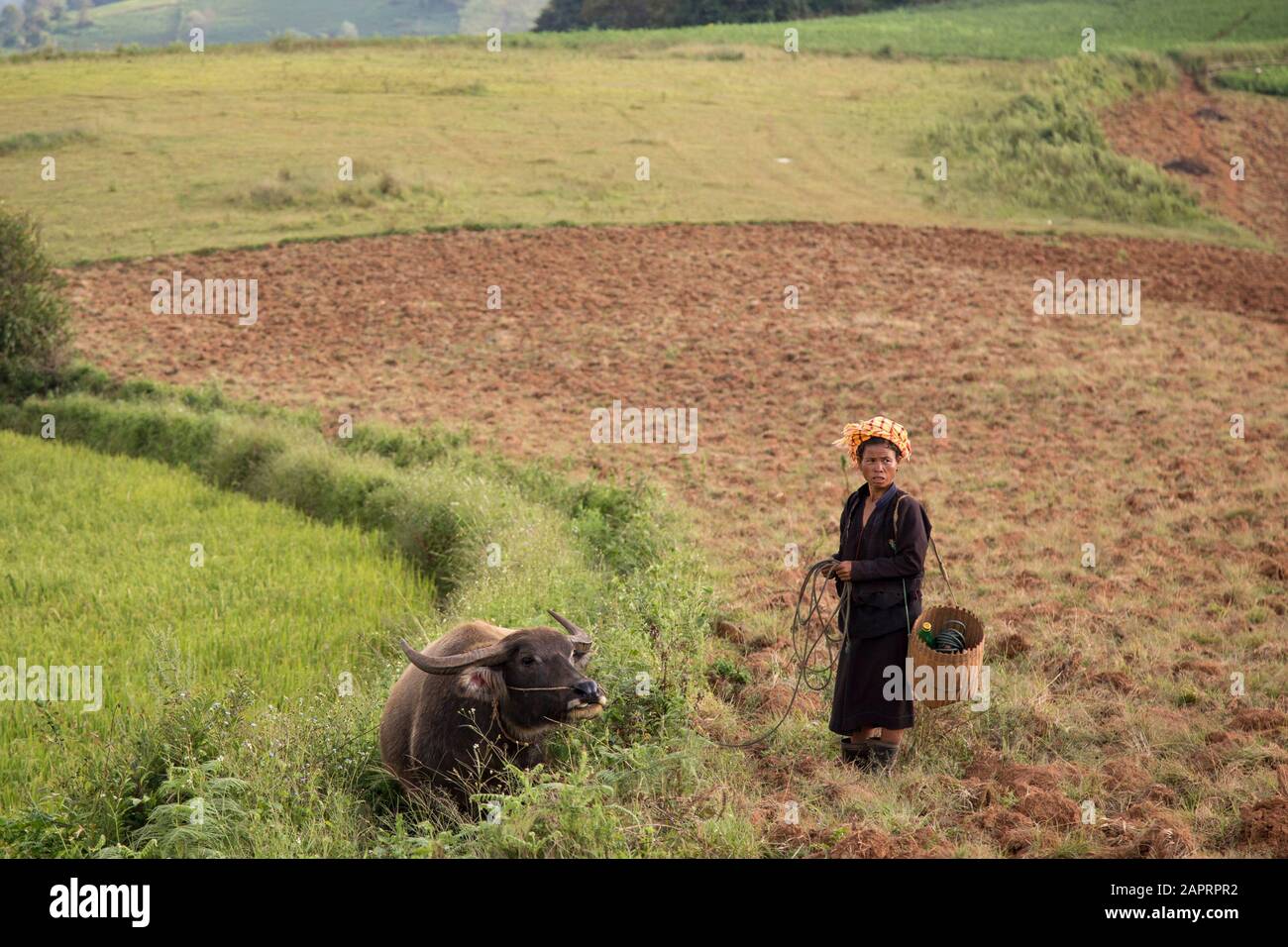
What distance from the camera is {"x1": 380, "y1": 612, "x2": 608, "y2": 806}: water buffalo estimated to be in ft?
16.1

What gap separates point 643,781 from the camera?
16.9ft

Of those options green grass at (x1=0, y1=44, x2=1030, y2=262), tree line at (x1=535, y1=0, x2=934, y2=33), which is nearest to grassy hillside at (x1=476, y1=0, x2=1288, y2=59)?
green grass at (x1=0, y1=44, x2=1030, y2=262)

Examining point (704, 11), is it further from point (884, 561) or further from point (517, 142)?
point (884, 561)

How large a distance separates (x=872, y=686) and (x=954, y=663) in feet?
1.30

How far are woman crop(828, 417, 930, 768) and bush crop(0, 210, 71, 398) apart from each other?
39.7 ft

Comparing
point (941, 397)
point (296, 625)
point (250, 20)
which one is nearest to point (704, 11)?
point (941, 397)

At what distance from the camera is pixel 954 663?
209 inches

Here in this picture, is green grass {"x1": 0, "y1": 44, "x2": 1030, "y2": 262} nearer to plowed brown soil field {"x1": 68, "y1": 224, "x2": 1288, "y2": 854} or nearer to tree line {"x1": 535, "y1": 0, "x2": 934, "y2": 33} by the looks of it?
plowed brown soil field {"x1": 68, "y1": 224, "x2": 1288, "y2": 854}

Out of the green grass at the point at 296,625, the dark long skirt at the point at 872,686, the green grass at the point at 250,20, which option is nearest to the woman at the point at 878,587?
the dark long skirt at the point at 872,686

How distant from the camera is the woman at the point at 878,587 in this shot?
17.3ft

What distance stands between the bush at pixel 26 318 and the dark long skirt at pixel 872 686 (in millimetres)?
12187
